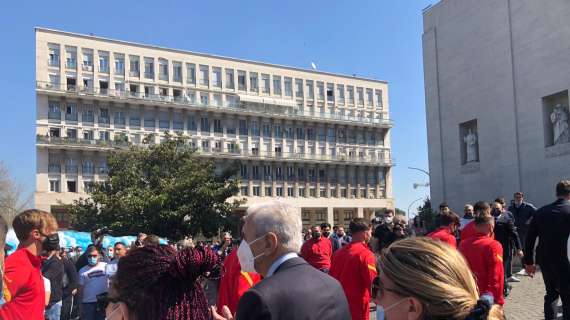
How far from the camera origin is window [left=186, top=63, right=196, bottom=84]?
235ft

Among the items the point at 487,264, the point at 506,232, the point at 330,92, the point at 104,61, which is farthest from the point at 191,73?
the point at 487,264

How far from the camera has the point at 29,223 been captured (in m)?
4.58

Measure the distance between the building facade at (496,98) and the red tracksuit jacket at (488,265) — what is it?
2013 cm

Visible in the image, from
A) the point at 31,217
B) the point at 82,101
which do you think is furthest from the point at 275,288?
the point at 82,101

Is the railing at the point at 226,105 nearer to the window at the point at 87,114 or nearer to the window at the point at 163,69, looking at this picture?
the window at the point at 87,114

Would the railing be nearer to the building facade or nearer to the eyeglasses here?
the building facade

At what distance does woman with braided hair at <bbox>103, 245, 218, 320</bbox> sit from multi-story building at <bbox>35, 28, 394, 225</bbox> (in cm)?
5567

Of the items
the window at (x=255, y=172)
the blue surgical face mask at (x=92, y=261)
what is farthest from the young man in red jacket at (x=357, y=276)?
the window at (x=255, y=172)

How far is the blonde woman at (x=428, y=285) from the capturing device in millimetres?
1940

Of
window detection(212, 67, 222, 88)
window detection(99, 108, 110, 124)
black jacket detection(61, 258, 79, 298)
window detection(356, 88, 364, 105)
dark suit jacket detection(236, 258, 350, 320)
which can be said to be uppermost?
window detection(212, 67, 222, 88)

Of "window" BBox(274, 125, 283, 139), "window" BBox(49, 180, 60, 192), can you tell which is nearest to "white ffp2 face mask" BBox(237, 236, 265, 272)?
"window" BBox(49, 180, 60, 192)

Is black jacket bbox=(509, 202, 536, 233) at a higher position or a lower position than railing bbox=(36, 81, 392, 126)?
lower

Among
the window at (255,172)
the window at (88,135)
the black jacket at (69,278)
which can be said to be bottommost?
the black jacket at (69,278)

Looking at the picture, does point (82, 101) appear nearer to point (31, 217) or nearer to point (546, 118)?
point (546, 118)
